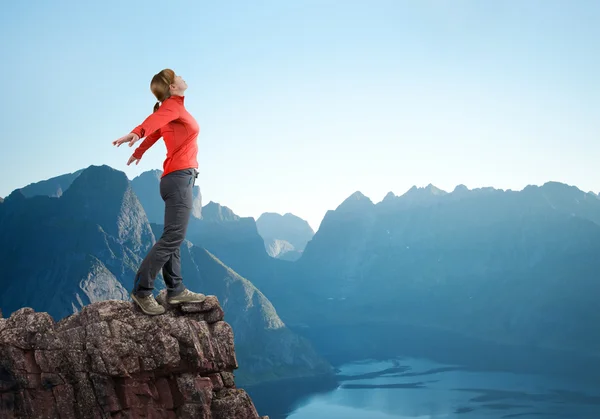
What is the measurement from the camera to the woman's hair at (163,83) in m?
11.3

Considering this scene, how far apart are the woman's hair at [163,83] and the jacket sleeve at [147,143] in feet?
1.66

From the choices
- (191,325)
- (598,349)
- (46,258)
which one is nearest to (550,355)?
(598,349)

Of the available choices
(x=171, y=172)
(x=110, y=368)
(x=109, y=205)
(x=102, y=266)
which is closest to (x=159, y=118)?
(x=171, y=172)

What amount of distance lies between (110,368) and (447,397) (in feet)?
430

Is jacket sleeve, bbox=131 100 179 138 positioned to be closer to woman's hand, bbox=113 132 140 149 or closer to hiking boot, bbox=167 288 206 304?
woman's hand, bbox=113 132 140 149

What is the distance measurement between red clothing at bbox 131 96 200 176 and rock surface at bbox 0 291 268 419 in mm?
3262

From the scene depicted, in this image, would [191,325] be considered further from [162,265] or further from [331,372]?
[331,372]

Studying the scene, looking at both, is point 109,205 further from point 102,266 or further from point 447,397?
point 447,397

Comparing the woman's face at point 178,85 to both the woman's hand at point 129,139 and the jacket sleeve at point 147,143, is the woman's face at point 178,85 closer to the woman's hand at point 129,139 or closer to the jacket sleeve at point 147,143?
the jacket sleeve at point 147,143

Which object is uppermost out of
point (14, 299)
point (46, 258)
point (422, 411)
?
point (46, 258)

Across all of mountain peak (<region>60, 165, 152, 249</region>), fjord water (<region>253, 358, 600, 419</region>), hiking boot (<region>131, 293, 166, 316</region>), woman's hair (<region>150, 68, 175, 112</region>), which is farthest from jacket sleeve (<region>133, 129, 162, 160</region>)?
mountain peak (<region>60, 165, 152, 249</region>)

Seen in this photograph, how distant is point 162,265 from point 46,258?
515ft

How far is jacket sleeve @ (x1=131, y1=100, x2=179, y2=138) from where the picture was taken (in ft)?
33.6

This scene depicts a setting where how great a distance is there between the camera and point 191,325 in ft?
38.1
